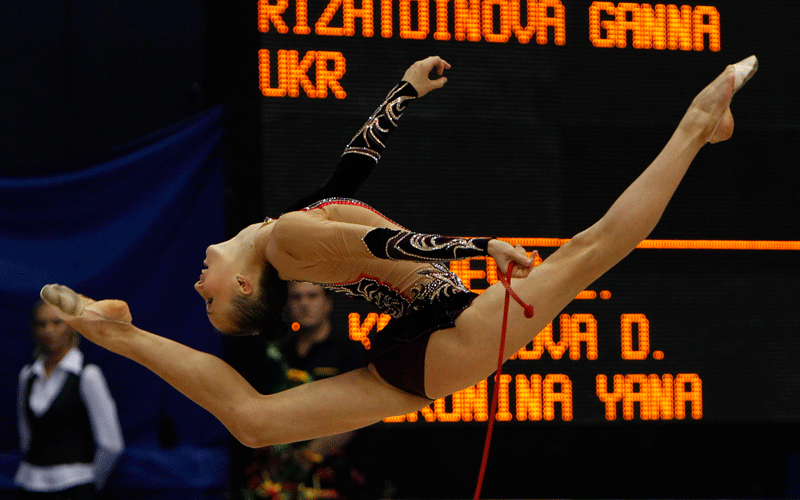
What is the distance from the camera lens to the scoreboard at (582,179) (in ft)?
13.4

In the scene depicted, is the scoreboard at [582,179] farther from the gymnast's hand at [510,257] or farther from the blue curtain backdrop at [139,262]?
the gymnast's hand at [510,257]

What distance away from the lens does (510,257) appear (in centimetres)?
209

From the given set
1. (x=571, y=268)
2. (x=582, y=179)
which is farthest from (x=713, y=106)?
(x=582, y=179)

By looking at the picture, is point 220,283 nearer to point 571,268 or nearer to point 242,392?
point 242,392

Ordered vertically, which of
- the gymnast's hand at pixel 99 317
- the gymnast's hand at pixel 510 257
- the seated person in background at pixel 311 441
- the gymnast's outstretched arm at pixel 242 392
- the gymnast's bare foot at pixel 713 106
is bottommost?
the seated person in background at pixel 311 441

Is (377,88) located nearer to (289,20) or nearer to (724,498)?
(289,20)

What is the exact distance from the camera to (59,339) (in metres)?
3.97

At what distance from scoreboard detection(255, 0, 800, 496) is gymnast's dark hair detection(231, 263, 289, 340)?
Result: 127 centimetres

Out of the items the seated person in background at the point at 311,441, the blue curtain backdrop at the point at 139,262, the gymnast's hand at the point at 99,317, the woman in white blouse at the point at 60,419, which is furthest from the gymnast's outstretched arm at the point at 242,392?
the blue curtain backdrop at the point at 139,262

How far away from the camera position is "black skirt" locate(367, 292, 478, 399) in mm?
2578

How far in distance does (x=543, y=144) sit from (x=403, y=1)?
901mm

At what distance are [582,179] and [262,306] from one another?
2.02 m

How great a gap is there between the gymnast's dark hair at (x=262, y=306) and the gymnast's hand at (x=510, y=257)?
819 millimetres

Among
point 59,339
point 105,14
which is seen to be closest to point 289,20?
point 105,14
